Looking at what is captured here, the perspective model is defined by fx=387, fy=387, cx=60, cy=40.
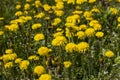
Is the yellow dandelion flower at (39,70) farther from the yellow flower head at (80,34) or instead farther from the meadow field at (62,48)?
the yellow flower head at (80,34)

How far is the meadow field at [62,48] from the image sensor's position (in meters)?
4.76

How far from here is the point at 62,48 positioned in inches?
199

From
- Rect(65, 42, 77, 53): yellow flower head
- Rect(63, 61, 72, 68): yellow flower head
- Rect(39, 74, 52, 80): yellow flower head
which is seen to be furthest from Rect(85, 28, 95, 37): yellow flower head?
Rect(39, 74, 52, 80): yellow flower head

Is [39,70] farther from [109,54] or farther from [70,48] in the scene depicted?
[109,54]

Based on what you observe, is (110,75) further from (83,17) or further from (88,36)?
(83,17)

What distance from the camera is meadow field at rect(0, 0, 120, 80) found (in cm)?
476

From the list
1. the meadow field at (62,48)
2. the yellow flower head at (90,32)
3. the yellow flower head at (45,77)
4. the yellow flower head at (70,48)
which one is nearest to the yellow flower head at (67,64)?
the meadow field at (62,48)

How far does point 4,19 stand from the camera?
6.70m

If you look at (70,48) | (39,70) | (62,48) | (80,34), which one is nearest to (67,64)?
(70,48)

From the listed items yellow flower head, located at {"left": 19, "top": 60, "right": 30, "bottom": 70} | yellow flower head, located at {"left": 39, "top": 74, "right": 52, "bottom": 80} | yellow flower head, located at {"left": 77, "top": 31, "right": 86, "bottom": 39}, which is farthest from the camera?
yellow flower head, located at {"left": 77, "top": 31, "right": 86, "bottom": 39}

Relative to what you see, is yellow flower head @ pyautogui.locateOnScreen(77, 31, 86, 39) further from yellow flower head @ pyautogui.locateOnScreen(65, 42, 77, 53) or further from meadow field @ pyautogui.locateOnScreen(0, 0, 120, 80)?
yellow flower head @ pyautogui.locateOnScreen(65, 42, 77, 53)

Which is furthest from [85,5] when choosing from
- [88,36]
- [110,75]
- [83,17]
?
[110,75]

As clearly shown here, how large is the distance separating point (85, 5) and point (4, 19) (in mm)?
1418

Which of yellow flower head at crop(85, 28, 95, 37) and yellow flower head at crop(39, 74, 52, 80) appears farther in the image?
yellow flower head at crop(85, 28, 95, 37)
